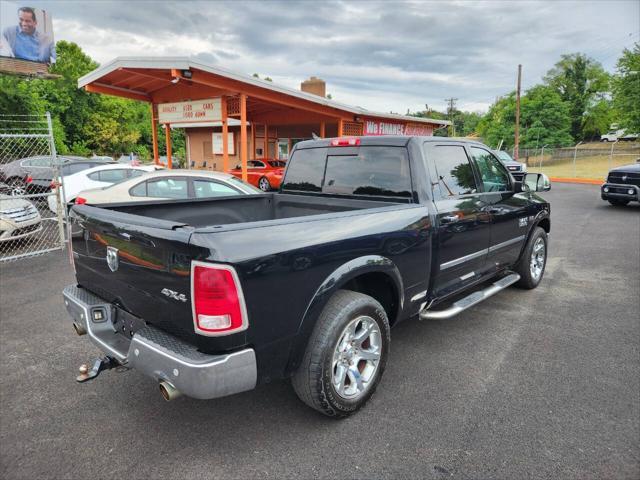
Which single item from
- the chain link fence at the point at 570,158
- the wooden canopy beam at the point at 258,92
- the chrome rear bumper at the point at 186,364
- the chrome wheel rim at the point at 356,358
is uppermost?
the wooden canopy beam at the point at 258,92

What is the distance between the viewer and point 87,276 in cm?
326

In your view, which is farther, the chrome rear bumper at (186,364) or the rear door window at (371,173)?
the rear door window at (371,173)

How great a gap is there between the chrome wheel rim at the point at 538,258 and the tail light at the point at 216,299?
4551 mm

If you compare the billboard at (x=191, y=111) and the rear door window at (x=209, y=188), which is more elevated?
the billboard at (x=191, y=111)

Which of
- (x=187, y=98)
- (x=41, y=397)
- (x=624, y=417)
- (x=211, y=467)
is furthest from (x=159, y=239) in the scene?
(x=187, y=98)

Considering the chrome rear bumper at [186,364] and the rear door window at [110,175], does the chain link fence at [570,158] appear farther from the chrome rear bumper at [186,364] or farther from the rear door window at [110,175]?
the chrome rear bumper at [186,364]

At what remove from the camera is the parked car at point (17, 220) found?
7.48m

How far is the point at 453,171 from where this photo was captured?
4141 mm

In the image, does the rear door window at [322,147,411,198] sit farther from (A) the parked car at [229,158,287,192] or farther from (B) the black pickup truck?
(A) the parked car at [229,158,287,192]

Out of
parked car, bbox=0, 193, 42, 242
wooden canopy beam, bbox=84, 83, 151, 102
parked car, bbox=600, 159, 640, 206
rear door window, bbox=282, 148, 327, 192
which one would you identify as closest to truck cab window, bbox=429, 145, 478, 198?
rear door window, bbox=282, 148, 327, 192

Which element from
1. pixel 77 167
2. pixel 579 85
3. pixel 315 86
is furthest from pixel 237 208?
pixel 579 85

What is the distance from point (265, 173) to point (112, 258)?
16.7m

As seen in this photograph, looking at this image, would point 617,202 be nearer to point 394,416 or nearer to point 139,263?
point 394,416

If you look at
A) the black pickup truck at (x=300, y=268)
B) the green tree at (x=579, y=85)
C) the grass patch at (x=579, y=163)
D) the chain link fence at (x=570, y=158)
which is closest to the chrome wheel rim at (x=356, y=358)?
the black pickup truck at (x=300, y=268)
